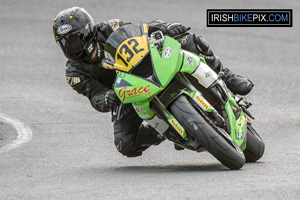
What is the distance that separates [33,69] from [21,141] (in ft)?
15.4

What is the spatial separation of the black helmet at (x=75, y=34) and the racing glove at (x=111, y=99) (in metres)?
0.55

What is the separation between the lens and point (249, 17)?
738 inches

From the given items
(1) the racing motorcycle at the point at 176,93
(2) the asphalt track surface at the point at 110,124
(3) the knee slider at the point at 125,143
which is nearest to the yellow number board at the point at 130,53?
(1) the racing motorcycle at the point at 176,93

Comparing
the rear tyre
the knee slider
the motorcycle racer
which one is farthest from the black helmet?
the rear tyre

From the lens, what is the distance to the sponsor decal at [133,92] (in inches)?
276

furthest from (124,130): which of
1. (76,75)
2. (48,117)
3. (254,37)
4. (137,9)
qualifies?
(137,9)

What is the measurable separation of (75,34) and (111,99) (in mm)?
774

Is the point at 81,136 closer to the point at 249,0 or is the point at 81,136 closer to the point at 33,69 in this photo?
the point at 33,69

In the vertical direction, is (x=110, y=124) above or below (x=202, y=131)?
below

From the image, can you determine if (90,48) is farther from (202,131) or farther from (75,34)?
(202,131)

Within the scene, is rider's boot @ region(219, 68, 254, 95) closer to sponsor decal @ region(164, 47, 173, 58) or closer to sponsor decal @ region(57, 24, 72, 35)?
sponsor decal @ region(164, 47, 173, 58)

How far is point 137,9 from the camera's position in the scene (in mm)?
18734

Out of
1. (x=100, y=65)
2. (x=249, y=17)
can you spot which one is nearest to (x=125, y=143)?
(x=100, y=65)

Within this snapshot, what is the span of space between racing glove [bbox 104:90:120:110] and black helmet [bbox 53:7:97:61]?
55 centimetres
